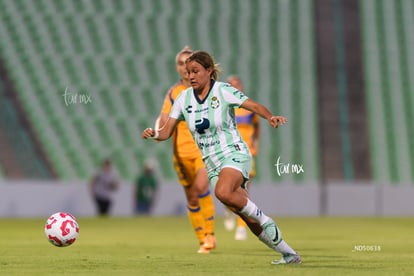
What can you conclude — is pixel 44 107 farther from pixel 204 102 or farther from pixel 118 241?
pixel 204 102

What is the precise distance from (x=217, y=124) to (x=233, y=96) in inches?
11.1

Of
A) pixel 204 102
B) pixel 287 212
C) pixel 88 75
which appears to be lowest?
pixel 287 212

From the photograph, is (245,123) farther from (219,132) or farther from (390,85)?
(390,85)

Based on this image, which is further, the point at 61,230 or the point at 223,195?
the point at 61,230

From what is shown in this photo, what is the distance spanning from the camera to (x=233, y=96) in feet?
30.3

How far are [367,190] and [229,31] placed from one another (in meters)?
6.27

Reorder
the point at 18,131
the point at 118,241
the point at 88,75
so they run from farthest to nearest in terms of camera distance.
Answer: the point at 88,75 < the point at 18,131 < the point at 118,241

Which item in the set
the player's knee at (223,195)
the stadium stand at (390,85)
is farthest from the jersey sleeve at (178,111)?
the stadium stand at (390,85)

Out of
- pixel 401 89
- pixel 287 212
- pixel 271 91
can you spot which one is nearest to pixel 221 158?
pixel 287 212

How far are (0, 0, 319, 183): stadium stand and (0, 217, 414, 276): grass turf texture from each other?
8483 mm

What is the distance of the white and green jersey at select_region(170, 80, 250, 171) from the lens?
362 inches

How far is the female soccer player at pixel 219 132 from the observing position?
892cm

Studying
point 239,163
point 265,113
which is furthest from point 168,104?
point 265,113

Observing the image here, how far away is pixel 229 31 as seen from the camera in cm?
2970
